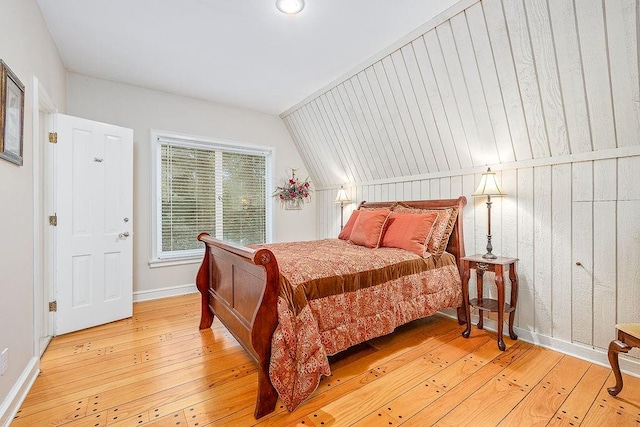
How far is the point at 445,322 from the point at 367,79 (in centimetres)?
264

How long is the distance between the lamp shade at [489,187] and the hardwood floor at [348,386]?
1.27 metres

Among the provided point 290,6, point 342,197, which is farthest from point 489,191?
point 290,6

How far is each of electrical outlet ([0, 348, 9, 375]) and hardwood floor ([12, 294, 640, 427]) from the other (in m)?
0.29

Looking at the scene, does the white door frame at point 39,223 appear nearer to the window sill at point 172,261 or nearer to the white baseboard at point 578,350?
the window sill at point 172,261

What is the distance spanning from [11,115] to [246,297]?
A: 176cm

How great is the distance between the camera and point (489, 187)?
264 centimetres

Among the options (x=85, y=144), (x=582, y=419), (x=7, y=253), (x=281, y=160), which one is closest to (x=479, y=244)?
(x=582, y=419)

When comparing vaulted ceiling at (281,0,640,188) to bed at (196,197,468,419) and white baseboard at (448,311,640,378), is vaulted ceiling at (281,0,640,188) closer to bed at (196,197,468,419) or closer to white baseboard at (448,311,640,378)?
bed at (196,197,468,419)

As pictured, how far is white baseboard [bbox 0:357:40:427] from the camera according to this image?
61.4 inches

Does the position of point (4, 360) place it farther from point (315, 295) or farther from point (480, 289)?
point (480, 289)

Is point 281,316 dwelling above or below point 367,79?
below

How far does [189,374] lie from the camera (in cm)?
207

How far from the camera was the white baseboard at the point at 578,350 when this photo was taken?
205cm

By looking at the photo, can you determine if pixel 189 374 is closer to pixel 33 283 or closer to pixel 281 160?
pixel 33 283
